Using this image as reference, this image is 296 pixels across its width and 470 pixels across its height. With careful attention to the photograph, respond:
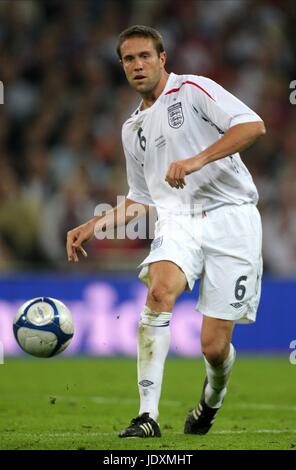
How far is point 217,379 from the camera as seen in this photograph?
7047mm

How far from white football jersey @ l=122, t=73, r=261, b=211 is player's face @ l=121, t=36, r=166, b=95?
7.0 inches

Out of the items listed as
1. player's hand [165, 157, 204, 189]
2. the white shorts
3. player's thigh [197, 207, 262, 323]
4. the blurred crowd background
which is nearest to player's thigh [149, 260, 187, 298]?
the white shorts

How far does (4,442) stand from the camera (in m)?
6.32

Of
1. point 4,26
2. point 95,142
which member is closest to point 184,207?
point 95,142

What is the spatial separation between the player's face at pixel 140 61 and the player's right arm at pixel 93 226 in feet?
2.92

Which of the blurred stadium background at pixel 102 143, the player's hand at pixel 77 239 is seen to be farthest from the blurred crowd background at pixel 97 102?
the player's hand at pixel 77 239

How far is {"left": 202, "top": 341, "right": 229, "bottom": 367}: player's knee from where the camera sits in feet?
22.3

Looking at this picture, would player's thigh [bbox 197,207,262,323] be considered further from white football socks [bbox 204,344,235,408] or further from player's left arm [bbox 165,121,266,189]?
player's left arm [bbox 165,121,266,189]

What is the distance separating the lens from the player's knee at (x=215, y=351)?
6785 millimetres

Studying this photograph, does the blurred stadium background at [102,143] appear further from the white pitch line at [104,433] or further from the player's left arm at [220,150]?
the player's left arm at [220,150]

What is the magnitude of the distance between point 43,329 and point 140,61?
1693 millimetres

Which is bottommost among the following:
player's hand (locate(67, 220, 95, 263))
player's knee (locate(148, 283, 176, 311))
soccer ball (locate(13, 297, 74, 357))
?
soccer ball (locate(13, 297, 74, 357))

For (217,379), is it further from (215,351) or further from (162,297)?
(162,297)

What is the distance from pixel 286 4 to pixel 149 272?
11.4m
